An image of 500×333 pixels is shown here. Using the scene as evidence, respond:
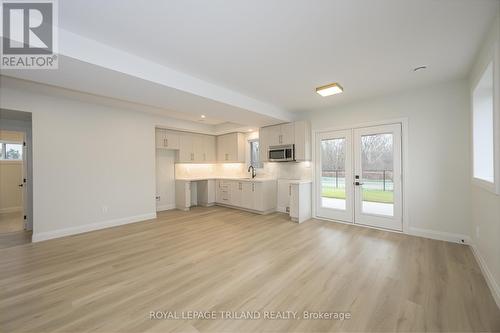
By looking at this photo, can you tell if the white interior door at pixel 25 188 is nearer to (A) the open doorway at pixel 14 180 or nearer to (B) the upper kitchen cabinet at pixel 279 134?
(A) the open doorway at pixel 14 180

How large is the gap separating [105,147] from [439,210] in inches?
267

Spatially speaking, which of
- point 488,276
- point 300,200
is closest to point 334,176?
point 300,200

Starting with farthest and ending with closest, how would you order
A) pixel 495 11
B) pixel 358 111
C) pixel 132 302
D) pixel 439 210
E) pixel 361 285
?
pixel 358 111 → pixel 439 210 → pixel 361 285 → pixel 132 302 → pixel 495 11

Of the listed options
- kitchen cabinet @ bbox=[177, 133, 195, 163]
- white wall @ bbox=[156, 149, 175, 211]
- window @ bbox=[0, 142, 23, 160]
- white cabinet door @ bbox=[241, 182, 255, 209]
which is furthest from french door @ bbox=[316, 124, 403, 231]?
window @ bbox=[0, 142, 23, 160]

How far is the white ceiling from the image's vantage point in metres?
1.83

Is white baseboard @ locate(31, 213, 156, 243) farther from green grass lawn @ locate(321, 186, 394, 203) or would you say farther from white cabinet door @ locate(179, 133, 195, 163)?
green grass lawn @ locate(321, 186, 394, 203)

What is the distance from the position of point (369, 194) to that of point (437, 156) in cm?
132

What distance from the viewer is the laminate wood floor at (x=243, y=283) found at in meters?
1.75

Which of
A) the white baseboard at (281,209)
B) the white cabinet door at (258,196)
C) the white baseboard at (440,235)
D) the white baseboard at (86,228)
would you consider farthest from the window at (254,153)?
the white baseboard at (440,235)

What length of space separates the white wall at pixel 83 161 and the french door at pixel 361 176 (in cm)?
445

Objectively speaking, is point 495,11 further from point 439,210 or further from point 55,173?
point 55,173

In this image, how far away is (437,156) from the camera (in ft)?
11.7

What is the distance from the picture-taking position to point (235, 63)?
2.84m

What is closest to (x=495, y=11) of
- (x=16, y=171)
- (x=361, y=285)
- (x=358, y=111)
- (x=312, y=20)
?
(x=312, y=20)
